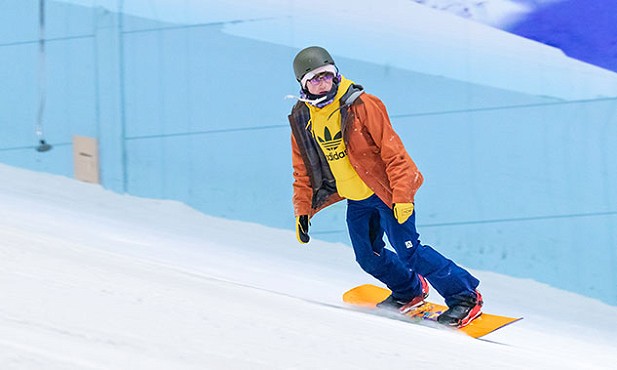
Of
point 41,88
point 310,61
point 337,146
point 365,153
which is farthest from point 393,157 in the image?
point 41,88

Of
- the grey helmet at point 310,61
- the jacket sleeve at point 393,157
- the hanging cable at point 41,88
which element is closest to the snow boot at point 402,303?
the jacket sleeve at point 393,157

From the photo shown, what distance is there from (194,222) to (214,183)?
313 mm

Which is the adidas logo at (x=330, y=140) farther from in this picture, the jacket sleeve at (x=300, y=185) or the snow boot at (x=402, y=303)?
the snow boot at (x=402, y=303)

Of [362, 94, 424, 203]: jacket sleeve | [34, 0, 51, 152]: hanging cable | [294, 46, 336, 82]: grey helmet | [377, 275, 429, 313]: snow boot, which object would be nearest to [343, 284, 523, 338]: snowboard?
[377, 275, 429, 313]: snow boot

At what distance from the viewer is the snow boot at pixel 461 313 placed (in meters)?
5.27

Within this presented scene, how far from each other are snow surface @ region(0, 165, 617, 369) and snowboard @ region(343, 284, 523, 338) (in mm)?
116

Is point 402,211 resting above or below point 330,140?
below

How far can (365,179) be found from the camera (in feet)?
16.7

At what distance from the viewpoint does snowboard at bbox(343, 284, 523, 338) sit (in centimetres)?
523

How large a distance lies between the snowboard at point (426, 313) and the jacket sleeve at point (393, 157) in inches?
29.3

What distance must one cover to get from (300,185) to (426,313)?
36.6 inches

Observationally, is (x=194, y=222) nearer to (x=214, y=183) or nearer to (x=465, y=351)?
(x=214, y=183)

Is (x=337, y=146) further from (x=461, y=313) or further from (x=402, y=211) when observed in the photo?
(x=461, y=313)

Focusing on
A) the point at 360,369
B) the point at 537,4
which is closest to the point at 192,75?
the point at 537,4
